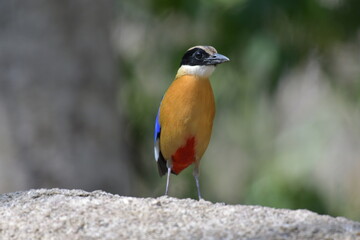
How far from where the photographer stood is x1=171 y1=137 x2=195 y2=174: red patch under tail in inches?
262

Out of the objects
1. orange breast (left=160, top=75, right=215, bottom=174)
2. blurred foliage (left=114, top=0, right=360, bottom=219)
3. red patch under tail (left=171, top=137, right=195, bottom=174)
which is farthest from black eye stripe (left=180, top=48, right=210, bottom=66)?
blurred foliage (left=114, top=0, right=360, bottom=219)

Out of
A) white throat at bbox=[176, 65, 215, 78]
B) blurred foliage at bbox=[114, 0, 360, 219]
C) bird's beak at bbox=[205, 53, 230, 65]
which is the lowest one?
blurred foliage at bbox=[114, 0, 360, 219]

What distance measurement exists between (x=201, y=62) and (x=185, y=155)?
0.73 meters

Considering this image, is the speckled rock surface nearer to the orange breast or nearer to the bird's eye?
the orange breast

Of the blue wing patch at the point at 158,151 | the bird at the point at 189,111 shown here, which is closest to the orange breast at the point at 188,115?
the bird at the point at 189,111

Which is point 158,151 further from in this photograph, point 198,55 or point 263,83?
point 263,83

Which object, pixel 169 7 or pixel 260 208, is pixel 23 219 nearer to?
pixel 260 208

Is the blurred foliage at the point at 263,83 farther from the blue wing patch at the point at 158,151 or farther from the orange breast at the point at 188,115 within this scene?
the orange breast at the point at 188,115

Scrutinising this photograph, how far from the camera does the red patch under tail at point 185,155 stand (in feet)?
21.8

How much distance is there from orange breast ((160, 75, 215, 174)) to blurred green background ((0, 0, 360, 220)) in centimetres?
470

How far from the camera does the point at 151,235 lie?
4578 millimetres

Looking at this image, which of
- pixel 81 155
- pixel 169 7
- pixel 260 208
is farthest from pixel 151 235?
pixel 169 7

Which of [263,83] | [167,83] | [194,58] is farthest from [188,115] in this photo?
[167,83]

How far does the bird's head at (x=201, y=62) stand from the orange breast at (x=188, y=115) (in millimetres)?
72
